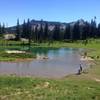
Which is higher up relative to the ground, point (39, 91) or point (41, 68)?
point (39, 91)

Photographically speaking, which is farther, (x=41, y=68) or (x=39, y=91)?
(x=41, y=68)

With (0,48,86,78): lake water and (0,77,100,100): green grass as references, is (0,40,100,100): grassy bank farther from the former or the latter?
(0,48,86,78): lake water

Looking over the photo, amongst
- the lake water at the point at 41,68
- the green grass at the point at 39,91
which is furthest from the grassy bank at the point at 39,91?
the lake water at the point at 41,68

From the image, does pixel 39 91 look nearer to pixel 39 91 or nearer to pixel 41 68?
pixel 39 91

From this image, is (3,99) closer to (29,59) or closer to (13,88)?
(13,88)

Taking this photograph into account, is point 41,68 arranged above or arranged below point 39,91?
→ below

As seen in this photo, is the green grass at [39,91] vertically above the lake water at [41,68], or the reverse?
the green grass at [39,91]

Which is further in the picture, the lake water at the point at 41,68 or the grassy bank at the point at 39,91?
the lake water at the point at 41,68

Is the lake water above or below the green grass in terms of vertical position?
below

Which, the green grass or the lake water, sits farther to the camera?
the lake water

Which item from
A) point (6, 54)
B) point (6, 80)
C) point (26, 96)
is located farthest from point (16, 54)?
point (26, 96)

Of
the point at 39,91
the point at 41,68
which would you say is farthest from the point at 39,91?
the point at 41,68

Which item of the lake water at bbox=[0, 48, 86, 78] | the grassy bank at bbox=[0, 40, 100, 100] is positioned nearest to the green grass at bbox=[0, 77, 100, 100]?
the grassy bank at bbox=[0, 40, 100, 100]

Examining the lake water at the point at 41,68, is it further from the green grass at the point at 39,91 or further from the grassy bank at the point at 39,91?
the green grass at the point at 39,91
